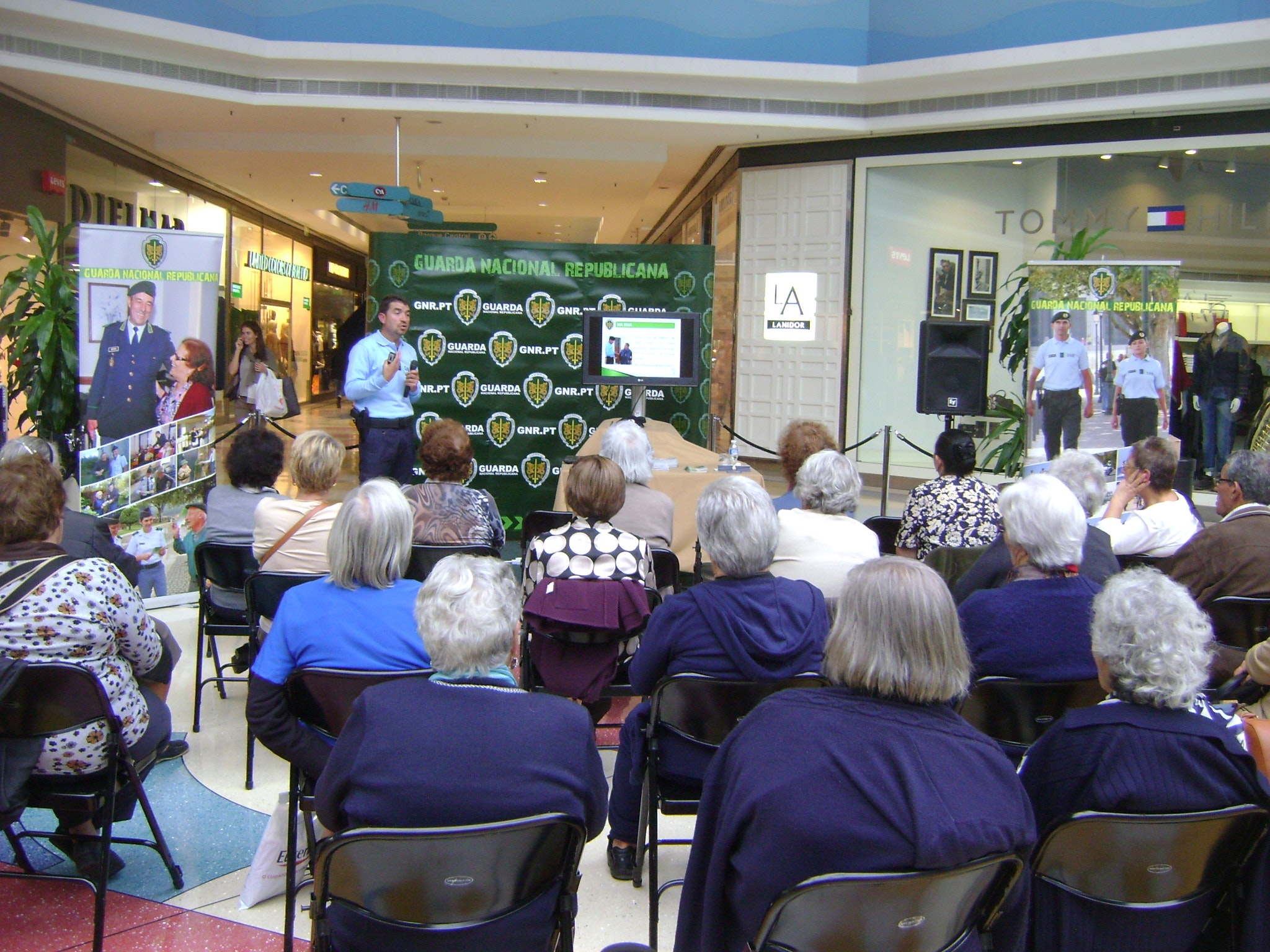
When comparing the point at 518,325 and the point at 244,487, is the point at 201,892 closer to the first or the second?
the point at 244,487

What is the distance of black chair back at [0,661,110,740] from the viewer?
86.7 inches

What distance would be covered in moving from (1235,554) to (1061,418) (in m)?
3.91

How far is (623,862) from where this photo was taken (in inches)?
110

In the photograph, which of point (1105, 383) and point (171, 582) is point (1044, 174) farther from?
point (171, 582)

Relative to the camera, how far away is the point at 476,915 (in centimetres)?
164

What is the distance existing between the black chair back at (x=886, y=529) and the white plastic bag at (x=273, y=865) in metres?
2.54

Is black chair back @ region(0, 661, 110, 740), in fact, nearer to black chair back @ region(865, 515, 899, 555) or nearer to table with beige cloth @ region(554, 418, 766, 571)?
black chair back @ region(865, 515, 899, 555)

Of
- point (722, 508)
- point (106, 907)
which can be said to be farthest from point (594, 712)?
point (106, 907)

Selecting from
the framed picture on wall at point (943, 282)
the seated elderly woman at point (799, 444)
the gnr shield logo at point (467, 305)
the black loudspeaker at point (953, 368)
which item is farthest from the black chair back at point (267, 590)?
the framed picture on wall at point (943, 282)

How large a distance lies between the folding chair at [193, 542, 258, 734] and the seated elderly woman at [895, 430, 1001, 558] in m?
2.45

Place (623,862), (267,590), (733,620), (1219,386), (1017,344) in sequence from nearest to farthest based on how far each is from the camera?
(733,620), (623,862), (267,590), (1017,344), (1219,386)

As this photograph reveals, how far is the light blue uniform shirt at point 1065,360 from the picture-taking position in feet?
22.8

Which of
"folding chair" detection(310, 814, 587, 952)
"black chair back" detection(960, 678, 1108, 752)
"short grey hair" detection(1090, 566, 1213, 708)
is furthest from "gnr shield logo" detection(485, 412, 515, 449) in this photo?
"short grey hair" detection(1090, 566, 1213, 708)

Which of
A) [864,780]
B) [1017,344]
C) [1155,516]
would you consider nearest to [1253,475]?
[1155,516]
